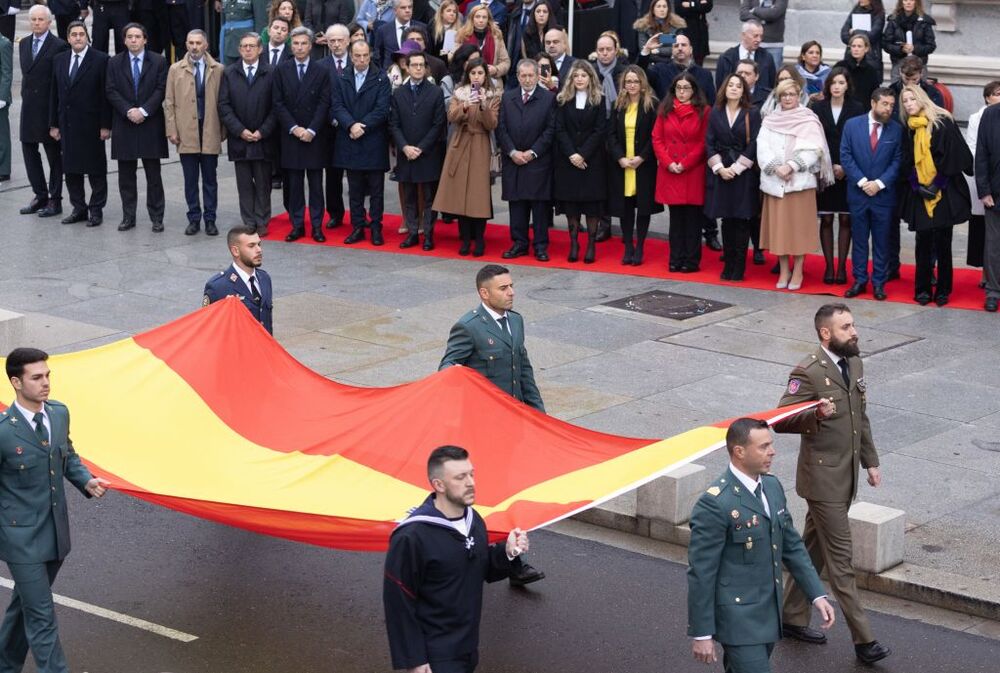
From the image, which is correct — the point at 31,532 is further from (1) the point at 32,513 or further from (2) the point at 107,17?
(2) the point at 107,17

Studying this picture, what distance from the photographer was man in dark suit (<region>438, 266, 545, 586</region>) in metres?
9.75

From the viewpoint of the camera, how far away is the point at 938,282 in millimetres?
16062

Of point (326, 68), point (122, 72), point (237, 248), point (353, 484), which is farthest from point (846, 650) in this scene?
point (122, 72)

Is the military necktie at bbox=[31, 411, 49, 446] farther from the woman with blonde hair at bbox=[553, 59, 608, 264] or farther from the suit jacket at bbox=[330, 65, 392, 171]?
the suit jacket at bbox=[330, 65, 392, 171]

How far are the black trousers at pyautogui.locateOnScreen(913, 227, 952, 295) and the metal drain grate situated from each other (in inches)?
73.6

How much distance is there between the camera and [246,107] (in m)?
18.7

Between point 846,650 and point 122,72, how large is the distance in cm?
1276

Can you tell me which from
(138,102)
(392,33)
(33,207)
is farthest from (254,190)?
(33,207)

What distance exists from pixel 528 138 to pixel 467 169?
2.86 ft

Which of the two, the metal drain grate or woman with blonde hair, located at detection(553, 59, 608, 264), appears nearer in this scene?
the metal drain grate

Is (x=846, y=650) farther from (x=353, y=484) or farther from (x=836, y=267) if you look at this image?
(x=836, y=267)

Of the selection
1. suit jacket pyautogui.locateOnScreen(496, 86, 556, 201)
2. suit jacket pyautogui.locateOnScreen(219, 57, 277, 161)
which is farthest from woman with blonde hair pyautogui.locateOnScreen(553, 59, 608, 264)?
suit jacket pyautogui.locateOnScreen(219, 57, 277, 161)

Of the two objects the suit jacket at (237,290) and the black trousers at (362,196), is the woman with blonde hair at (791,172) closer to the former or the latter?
the black trousers at (362,196)

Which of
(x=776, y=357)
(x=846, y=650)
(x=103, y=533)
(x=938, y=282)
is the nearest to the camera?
(x=846, y=650)
